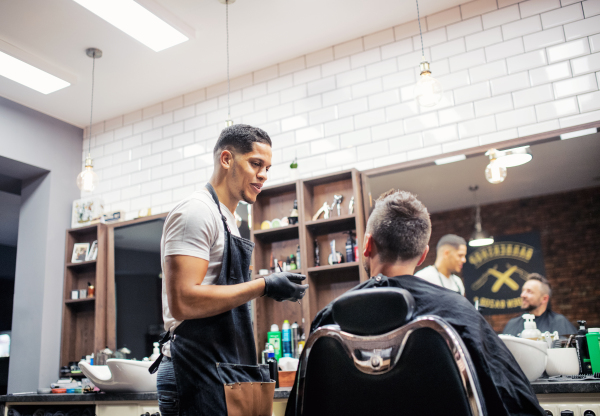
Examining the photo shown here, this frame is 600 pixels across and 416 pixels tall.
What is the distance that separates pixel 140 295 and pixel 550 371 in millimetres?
3418

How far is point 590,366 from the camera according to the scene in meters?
2.35

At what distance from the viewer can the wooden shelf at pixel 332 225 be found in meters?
3.61

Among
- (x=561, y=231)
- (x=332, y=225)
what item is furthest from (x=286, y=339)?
(x=561, y=231)

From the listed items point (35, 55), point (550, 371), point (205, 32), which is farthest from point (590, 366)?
point (35, 55)

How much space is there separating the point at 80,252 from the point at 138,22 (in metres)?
2.34

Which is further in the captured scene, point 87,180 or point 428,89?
point 87,180

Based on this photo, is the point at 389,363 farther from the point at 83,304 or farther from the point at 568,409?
the point at 83,304

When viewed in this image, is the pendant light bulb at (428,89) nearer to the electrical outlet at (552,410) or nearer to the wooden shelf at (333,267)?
the wooden shelf at (333,267)

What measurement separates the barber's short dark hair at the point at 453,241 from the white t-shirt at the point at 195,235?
7.89 ft

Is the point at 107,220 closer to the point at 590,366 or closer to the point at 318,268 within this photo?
the point at 318,268

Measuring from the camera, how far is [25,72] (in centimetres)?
416

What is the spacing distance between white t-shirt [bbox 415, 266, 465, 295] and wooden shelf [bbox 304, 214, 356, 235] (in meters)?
0.59

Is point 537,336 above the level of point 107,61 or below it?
below

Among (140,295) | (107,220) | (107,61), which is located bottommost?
(140,295)
